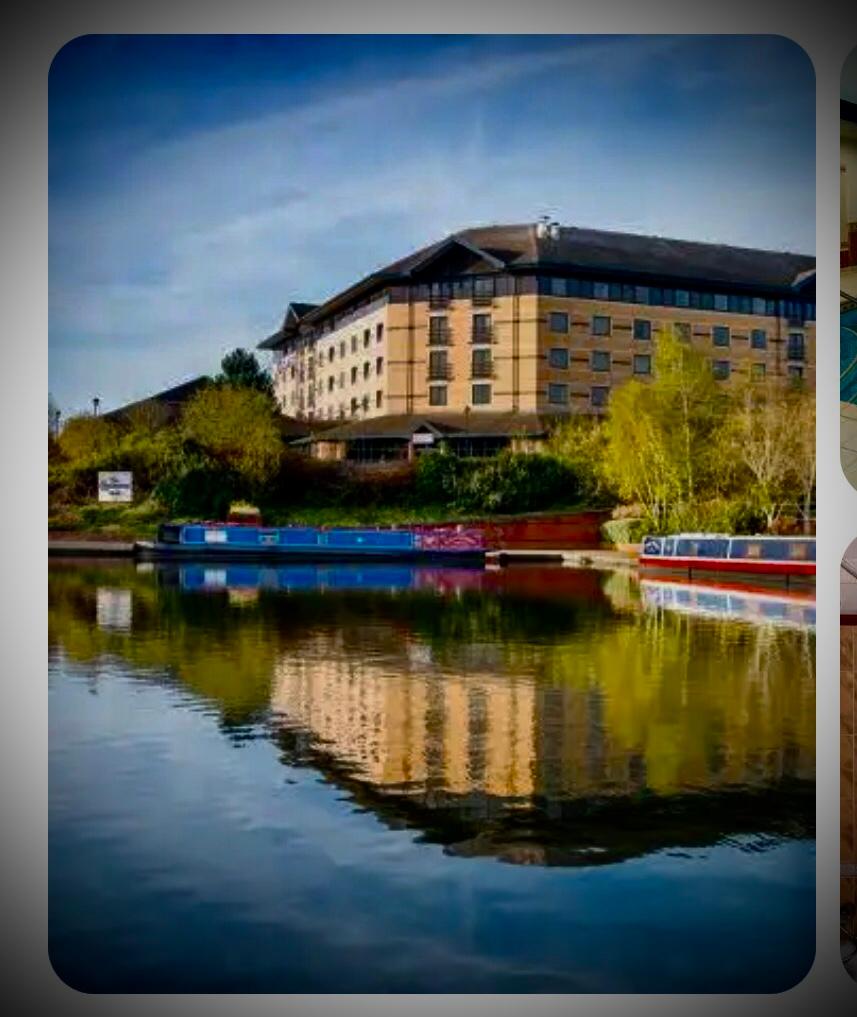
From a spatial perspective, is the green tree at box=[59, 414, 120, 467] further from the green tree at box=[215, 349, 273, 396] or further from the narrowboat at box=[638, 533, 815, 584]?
the narrowboat at box=[638, 533, 815, 584]

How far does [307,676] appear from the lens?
3877mm

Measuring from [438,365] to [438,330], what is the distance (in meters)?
0.12

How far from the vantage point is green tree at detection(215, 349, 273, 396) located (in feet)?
12.7

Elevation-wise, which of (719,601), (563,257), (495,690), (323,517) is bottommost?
(495,690)

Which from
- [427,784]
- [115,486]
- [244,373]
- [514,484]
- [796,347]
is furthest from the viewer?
[514,484]

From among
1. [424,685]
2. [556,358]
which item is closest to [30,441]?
[424,685]

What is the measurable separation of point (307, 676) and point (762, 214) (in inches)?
78.0

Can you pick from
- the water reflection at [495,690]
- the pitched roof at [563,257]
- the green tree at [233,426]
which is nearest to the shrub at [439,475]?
the water reflection at [495,690]

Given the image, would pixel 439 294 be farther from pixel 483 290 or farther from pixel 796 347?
pixel 796 347

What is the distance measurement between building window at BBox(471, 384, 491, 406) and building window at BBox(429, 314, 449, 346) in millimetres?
187

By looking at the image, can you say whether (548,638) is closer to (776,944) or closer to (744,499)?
(744,499)

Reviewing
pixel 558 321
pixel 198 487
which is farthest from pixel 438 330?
pixel 198 487

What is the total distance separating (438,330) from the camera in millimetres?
4074

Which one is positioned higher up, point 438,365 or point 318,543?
point 438,365
